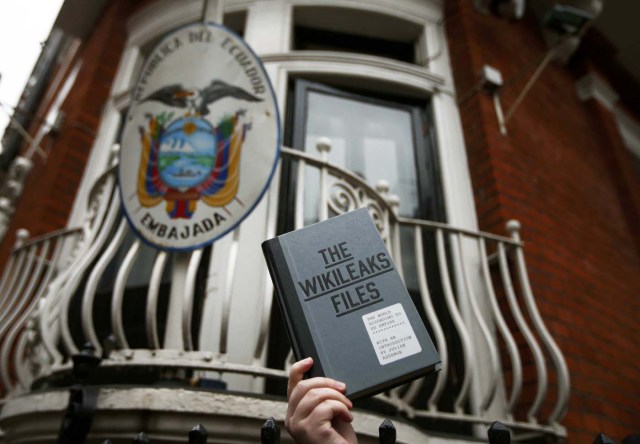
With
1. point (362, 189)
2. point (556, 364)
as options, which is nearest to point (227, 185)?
point (362, 189)

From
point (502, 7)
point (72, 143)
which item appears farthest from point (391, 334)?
point (72, 143)

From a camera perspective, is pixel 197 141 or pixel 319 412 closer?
pixel 319 412

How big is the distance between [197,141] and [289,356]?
1.04 meters

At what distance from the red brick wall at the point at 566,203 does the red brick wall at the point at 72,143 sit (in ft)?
9.59

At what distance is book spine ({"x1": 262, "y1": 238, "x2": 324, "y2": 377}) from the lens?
838 millimetres

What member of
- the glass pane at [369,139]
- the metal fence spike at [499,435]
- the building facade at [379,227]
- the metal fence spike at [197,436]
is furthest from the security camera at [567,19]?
the metal fence spike at [197,436]

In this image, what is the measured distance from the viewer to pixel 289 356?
183 cm

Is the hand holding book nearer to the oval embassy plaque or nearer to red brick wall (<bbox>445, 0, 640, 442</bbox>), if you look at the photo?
the oval embassy plaque

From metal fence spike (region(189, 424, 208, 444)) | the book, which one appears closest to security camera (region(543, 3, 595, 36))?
the book

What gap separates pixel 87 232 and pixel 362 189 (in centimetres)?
140

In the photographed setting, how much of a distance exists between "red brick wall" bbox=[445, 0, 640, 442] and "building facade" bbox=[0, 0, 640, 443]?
0.02m

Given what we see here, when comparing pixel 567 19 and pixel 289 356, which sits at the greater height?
pixel 567 19

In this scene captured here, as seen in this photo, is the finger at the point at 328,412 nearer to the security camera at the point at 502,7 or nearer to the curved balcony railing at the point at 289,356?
the curved balcony railing at the point at 289,356

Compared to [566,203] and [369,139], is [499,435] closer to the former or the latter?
[369,139]
